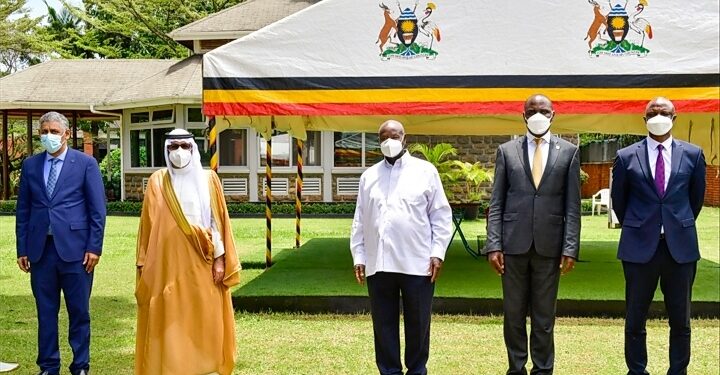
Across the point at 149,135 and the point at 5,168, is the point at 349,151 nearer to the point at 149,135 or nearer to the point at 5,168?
the point at 149,135

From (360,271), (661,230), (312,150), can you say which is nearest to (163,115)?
(312,150)

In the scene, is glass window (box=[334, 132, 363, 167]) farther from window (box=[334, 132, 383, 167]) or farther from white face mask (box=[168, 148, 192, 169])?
white face mask (box=[168, 148, 192, 169])

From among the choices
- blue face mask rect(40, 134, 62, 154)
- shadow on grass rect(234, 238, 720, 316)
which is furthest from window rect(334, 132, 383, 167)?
blue face mask rect(40, 134, 62, 154)

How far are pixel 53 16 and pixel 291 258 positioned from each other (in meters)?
27.7

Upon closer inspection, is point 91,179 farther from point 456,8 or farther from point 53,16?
point 53,16

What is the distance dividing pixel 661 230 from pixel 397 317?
177 centimetres

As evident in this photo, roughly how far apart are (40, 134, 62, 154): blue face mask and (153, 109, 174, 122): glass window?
54.5ft

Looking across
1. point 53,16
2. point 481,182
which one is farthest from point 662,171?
point 53,16

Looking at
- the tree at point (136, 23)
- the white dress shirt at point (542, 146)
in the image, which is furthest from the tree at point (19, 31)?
the white dress shirt at point (542, 146)

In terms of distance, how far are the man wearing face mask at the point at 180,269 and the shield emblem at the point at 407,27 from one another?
304 centimetres

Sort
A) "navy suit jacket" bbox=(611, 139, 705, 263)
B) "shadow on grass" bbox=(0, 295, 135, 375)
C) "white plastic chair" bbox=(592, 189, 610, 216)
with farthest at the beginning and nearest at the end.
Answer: "white plastic chair" bbox=(592, 189, 610, 216) → "shadow on grass" bbox=(0, 295, 135, 375) → "navy suit jacket" bbox=(611, 139, 705, 263)

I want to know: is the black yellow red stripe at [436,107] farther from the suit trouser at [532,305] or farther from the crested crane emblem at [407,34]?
the suit trouser at [532,305]

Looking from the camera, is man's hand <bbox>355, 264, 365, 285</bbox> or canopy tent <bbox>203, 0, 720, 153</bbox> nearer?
man's hand <bbox>355, 264, 365, 285</bbox>

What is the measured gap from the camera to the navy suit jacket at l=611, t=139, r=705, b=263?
4805 mm
